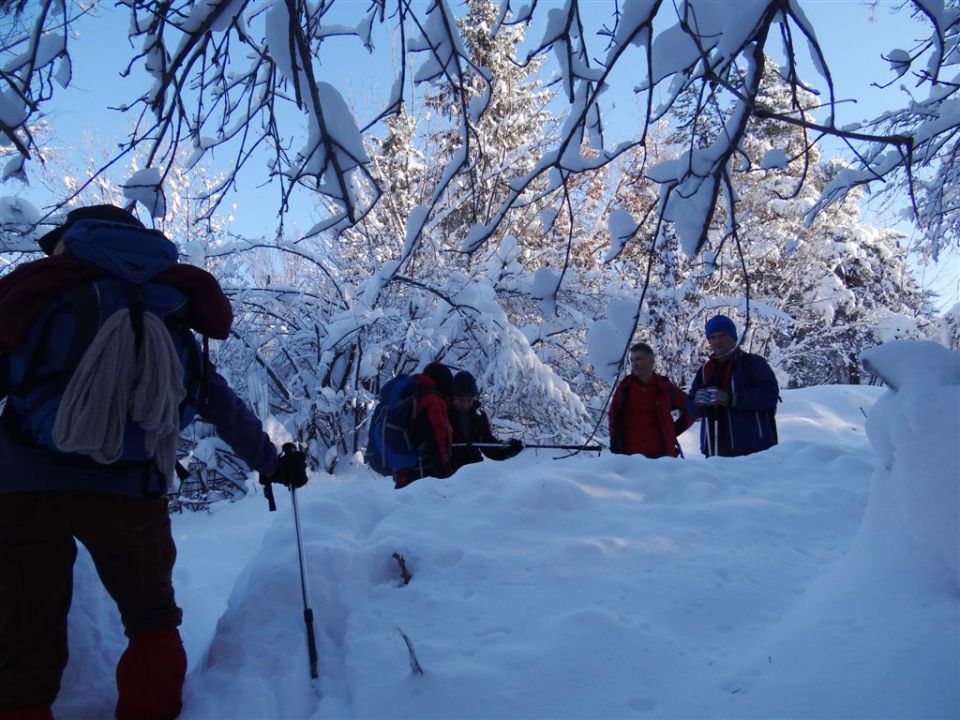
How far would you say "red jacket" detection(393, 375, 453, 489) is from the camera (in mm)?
4617

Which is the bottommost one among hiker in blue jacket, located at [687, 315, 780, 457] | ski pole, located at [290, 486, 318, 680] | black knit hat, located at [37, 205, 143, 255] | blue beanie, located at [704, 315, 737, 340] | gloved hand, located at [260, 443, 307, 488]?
ski pole, located at [290, 486, 318, 680]

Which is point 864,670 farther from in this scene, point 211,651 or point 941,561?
point 211,651

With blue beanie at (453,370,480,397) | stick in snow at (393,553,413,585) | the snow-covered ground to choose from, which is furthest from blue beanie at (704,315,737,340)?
stick in snow at (393,553,413,585)

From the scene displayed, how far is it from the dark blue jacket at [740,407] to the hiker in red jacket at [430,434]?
173cm

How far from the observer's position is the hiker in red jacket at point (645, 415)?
4.79 meters

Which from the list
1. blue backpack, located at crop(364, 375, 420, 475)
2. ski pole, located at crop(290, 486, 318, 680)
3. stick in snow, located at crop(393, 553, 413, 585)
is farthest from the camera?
blue backpack, located at crop(364, 375, 420, 475)

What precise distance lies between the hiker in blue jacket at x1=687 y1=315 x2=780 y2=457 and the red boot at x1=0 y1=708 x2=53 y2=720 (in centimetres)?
371

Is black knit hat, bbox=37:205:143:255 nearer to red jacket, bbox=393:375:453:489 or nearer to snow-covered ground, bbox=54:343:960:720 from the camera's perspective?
snow-covered ground, bbox=54:343:960:720

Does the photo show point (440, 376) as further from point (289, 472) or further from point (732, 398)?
point (289, 472)

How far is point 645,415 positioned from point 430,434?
A: 160 centimetres

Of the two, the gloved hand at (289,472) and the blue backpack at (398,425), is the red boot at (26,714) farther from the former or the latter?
the blue backpack at (398,425)

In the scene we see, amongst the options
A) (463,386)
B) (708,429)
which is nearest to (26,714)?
(463,386)

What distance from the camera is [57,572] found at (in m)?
1.78

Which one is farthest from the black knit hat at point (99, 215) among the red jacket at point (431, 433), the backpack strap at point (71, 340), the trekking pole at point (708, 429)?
Result: the trekking pole at point (708, 429)
